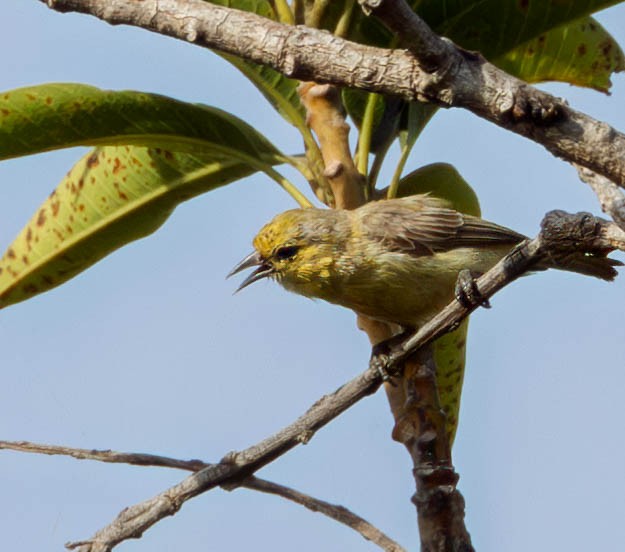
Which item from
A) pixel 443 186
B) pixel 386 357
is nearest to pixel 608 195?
pixel 386 357

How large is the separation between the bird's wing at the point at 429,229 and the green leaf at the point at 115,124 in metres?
0.74

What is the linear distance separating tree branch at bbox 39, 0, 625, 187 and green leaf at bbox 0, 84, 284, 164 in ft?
3.78

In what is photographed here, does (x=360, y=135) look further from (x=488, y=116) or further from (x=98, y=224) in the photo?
(x=488, y=116)

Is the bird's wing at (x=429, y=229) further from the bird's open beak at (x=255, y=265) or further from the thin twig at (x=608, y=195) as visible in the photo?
the thin twig at (x=608, y=195)

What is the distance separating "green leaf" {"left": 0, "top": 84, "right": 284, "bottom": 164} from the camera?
3.52 meters

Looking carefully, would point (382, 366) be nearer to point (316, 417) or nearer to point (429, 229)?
point (316, 417)

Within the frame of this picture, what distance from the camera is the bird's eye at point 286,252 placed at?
4385 mm

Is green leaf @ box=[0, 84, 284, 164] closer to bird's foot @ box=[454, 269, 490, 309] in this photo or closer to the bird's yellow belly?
the bird's yellow belly

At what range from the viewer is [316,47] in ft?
7.38

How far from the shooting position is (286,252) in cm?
439

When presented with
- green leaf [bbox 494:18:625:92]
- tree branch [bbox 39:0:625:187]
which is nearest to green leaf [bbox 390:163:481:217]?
green leaf [bbox 494:18:625:92]

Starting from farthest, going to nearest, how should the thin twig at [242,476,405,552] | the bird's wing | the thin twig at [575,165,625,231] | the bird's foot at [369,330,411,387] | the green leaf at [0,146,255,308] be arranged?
the bird's wing < the green leaf at [0,146,255,308] < the bird's foot at [369,330,411,387] < the thin twig at [242,476,405,552] < the thin twig at [575,165,625,231]

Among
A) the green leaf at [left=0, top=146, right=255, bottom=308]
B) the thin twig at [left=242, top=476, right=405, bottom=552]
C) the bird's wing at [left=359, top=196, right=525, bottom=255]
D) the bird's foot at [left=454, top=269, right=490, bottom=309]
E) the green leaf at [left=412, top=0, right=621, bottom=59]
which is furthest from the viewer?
the bird's wing at [left=359, top=196, right=525, bottom=255]

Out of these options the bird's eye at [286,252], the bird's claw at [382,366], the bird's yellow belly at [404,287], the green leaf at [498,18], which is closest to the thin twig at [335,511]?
the bird's claw at [382,366]
